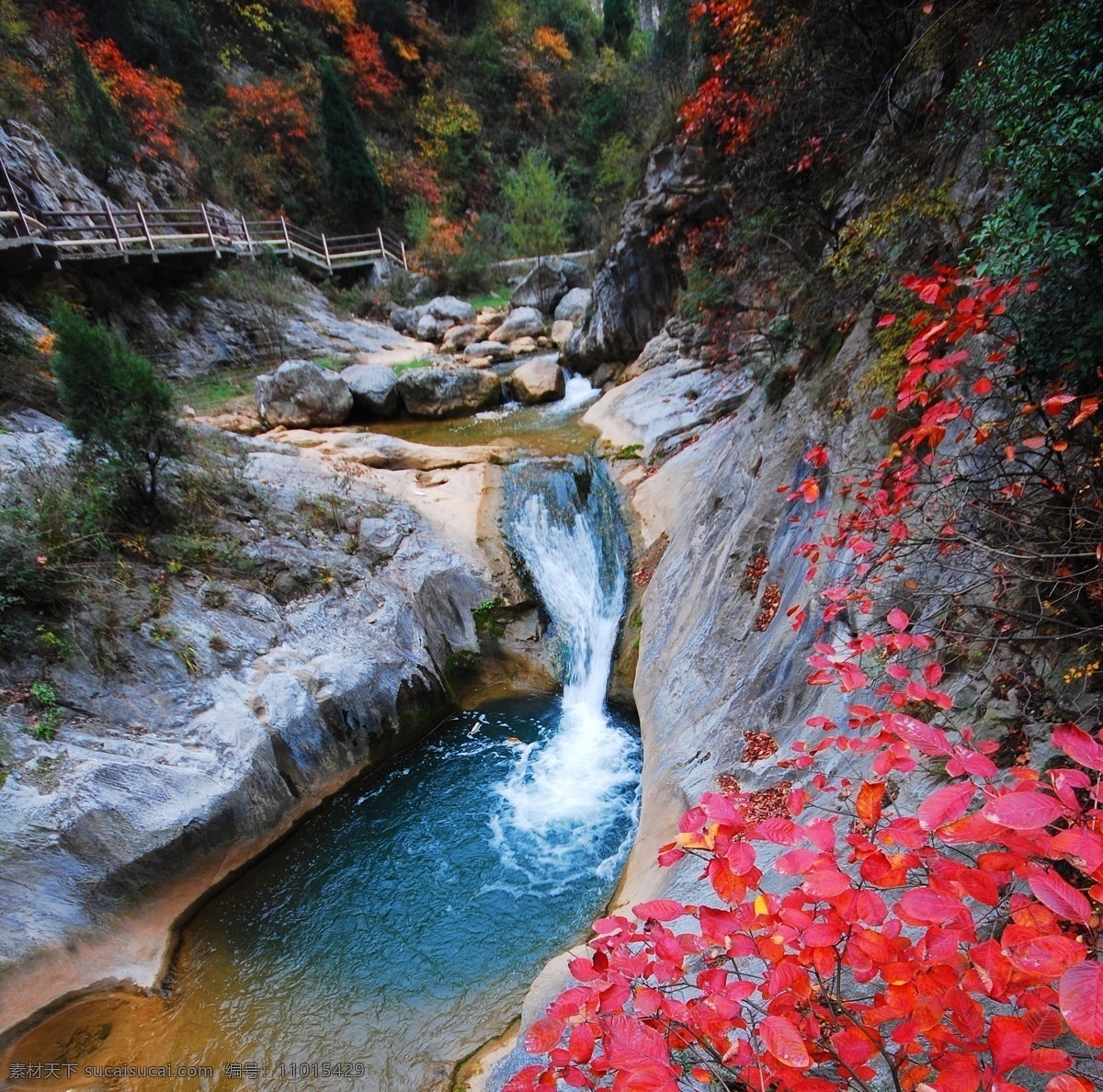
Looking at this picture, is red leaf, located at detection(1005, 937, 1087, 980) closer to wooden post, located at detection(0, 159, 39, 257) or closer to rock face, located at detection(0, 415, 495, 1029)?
rock face, located at detection(0, 415, 495, 1029)

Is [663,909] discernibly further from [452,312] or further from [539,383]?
[452,312]

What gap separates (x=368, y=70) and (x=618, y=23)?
17.4 metres

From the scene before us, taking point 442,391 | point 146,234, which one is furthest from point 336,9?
point 442,391

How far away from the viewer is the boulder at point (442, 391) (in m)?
14.1

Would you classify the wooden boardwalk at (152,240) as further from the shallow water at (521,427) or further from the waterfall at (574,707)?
the waterfall at (574,707)

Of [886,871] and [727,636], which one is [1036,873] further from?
[727,636]

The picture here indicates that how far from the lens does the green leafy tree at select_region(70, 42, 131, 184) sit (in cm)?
1769

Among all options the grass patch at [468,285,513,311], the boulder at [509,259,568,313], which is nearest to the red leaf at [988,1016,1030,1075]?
the boulder at [509,259,568,313]

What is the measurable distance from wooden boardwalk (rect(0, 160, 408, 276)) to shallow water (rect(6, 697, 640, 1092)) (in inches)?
622

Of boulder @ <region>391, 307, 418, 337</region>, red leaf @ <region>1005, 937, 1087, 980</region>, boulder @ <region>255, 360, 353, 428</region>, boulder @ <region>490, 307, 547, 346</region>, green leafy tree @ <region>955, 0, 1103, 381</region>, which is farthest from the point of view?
boulder @ <region>391, 307, 418, 337</region>

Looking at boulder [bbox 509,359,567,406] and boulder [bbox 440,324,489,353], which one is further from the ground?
boulder [bbox 440,324,489,353]

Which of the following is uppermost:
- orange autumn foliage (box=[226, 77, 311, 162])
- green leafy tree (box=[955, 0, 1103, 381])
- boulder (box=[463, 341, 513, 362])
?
orange autumn foliage (box=[226, 77, 311, 162])

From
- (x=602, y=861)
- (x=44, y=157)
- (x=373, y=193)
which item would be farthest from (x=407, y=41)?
(x=602, y=861)

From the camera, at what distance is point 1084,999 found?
3.56ft
